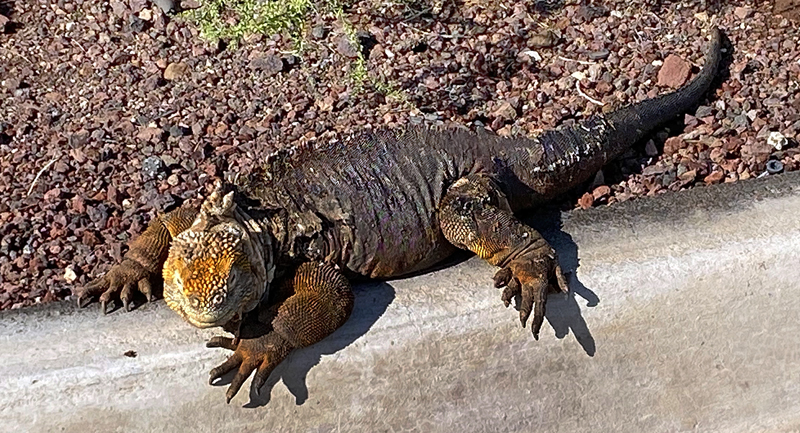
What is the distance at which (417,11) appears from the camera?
15.0 ft

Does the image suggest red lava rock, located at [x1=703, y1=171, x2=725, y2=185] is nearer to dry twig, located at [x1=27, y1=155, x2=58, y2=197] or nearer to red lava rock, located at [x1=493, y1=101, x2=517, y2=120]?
red lava rock, located at [x1=493, y1=101, x2=517, y2=120]

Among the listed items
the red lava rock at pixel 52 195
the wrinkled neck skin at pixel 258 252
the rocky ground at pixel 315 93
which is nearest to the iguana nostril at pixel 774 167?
the rocky ground at pixel 315 93

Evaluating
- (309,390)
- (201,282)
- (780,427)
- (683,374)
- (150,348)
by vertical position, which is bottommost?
(780,427)

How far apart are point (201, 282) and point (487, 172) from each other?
1.22 metres

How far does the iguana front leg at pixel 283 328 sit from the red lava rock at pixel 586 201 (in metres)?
1.09

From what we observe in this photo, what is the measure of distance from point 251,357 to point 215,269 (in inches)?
12.2

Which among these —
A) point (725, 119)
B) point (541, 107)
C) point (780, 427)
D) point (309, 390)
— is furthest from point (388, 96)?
point (780, 427)

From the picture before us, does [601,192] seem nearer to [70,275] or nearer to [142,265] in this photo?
[142,265]

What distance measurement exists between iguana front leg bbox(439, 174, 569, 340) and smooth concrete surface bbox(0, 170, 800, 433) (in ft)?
0.22


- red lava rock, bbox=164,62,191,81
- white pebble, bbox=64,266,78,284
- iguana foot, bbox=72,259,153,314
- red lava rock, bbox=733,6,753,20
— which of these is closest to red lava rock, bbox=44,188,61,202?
white pebble, bbox=64,266,78,284

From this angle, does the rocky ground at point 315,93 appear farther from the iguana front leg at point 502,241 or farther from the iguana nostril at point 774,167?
the iguana front leg at point 502,241

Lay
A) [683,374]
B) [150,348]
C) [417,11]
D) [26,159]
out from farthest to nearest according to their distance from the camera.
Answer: [417,11]
[26,159]
[683,374]
[150,348]

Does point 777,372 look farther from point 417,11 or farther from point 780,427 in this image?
point 417,11

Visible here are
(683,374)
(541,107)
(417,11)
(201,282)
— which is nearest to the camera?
(201,282)
